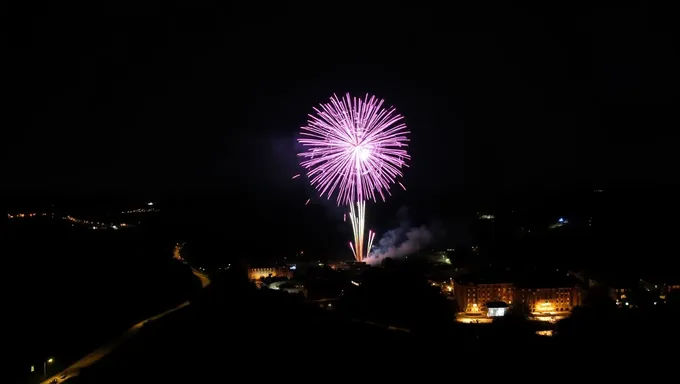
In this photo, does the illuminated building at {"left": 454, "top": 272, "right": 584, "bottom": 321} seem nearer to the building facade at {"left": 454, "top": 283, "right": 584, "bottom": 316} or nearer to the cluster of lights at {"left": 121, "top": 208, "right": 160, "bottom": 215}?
the building facade at {"left": 454, "top": 283, "right": 584, "bottom": 316}

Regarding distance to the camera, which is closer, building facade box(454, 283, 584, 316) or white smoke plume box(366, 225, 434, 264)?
building facade box(454, 283, 584, 316)

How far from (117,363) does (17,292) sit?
10519 mm

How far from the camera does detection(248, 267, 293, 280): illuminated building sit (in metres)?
20.8

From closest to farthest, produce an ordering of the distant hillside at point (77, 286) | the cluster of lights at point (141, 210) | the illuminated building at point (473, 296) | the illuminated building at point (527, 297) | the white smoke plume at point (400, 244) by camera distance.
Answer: the distant hillside at point (77, 286)
the illuminated building at point (527, 297)
the illuminated building at point (473, 296)
the white smoke plume at point (400, 244)
the cluster of lights at point (141, 210)

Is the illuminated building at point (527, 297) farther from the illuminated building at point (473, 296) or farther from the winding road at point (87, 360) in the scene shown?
the winding road at point (87, 360)

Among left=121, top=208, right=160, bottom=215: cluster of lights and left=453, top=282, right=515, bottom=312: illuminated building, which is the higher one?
left=121, top=208, right=160, bottom=215: cluster of lights

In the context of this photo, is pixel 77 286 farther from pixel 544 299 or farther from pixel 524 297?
pixel 544 299

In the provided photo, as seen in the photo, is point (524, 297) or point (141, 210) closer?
point (524, 297)

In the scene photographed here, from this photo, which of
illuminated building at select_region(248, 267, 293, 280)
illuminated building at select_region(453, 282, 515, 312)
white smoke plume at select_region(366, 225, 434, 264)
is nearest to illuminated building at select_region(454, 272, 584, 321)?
illuminated building at select_region(453, 282, 515, 312)

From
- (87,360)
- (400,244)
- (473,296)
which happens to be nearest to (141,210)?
(400,244)

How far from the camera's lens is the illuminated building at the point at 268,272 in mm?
20812

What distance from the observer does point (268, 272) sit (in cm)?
2116

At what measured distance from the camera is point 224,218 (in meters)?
42.0

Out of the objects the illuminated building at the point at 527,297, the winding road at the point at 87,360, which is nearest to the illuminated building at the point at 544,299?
the illuminated building at the point at 527,297
